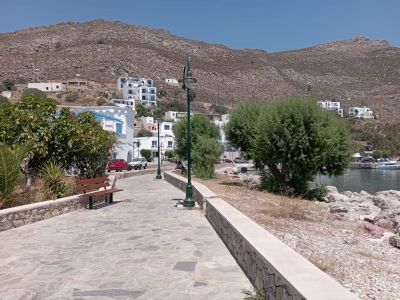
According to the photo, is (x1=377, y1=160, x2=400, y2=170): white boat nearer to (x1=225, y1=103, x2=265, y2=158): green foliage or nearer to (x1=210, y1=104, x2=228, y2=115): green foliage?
(x1=210, y1=104, x2=228, y2=115): green foliage

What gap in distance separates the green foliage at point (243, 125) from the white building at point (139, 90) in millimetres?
87511

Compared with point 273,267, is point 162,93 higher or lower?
higher

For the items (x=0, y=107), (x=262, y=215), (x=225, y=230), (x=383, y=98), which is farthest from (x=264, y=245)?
(x=383, y=98)

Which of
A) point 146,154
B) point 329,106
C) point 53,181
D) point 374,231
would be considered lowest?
point 374,231

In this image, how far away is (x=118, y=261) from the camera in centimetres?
673

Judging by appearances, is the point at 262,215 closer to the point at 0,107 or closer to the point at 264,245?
the point at 264,245

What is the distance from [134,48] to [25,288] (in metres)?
145

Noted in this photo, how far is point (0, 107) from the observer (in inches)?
581

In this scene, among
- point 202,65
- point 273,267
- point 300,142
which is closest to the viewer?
point 273,267

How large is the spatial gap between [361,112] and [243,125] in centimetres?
10404

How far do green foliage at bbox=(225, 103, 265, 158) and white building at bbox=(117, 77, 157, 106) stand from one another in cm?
8751

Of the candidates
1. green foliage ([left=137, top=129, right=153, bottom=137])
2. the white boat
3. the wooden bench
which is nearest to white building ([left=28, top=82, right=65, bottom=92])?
green foliage ([left=137, top=129, right=153, bottom=137])

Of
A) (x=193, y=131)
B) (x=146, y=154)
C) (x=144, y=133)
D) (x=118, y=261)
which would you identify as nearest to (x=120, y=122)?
(x=193, y=131)

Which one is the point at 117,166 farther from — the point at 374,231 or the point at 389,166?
the point at 389,166
